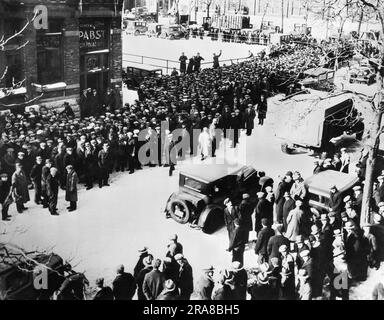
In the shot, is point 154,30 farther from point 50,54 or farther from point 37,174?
point 37,174

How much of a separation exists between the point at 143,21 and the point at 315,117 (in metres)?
26.9

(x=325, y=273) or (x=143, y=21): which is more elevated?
(x=143, y=21)

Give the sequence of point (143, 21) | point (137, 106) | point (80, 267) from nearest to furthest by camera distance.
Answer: point (80, 267) < point (137, 106) < point (143, 21)

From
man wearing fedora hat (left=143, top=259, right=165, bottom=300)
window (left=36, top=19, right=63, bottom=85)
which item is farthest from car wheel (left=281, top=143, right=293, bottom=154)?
man wearing fedora hat (left=143, top=259, right=165, bottom=300)

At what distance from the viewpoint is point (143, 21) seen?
40.6 metres

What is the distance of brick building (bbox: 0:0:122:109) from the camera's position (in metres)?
16.6

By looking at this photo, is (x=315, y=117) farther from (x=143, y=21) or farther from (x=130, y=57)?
(x=143, y=21)

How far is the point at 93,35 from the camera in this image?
19.7 meters

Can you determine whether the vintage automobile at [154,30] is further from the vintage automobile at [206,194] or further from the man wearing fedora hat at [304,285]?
the man wearing fedora hat at [304,285]

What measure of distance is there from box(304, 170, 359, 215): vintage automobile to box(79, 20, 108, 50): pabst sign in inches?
443

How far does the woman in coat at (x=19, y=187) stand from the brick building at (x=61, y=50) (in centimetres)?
488
